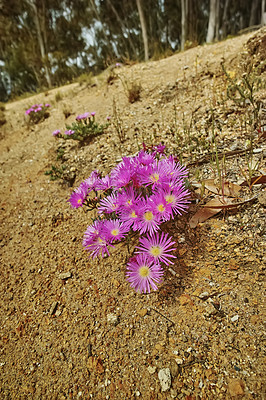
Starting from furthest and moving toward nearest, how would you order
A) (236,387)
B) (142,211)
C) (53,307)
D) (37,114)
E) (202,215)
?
(37,114) → (202,215) → (53,307) → (142,211) → (236,387)

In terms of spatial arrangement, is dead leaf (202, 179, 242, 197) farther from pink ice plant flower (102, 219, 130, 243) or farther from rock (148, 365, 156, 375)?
rock (148, 365, 156, 375)

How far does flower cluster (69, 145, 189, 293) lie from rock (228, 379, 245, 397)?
49 centimetres

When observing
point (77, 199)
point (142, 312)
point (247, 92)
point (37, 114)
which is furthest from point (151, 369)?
point (37, 114)

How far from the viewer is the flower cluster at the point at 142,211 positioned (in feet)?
4.11

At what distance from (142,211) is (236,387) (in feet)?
2.82

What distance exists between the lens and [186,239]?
1.46 meters

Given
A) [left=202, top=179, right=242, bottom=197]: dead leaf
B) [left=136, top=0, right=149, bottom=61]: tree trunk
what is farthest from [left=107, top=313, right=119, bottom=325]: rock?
[left=136, top=0, right=149, bottom=61]: tree trunk

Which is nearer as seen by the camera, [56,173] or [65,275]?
[65,275]

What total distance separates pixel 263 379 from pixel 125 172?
1149 millimetres

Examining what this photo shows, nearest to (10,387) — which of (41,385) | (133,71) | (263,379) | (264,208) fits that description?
(41,385)

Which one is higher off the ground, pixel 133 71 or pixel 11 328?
→ pixel 133 71

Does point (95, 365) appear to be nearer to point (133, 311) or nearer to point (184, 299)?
point (133, 311)

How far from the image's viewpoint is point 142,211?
1311 millimetres

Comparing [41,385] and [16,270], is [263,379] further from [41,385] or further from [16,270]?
[16,270]
